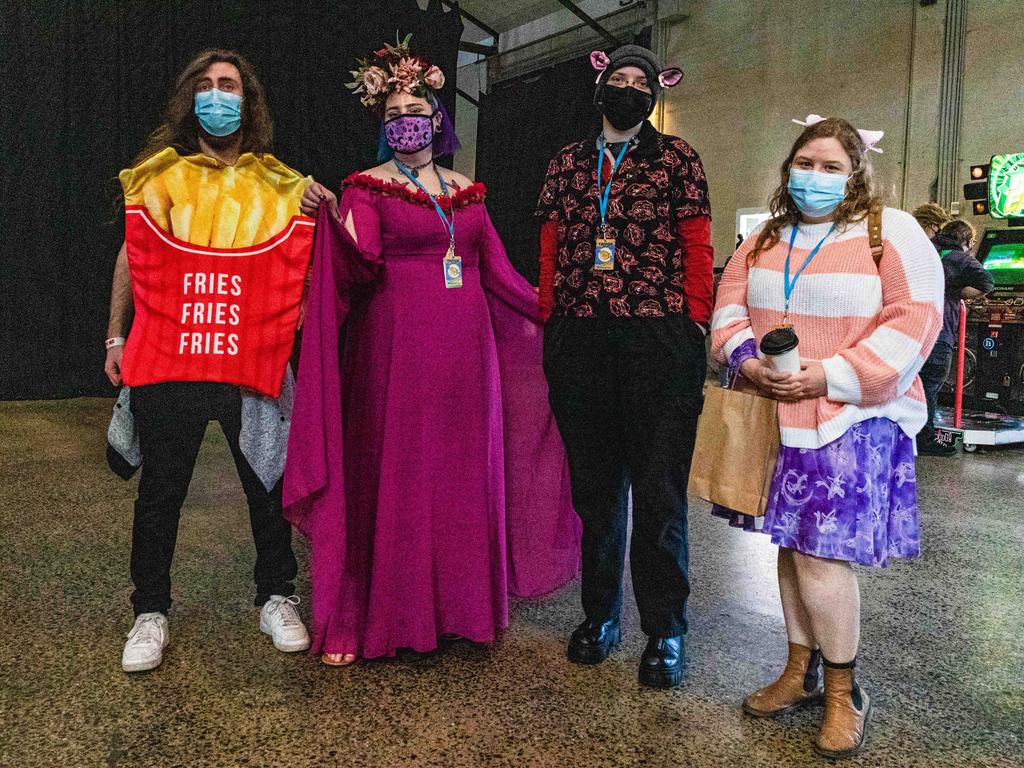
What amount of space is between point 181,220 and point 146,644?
1055 millimetres

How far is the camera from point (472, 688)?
1.78 m

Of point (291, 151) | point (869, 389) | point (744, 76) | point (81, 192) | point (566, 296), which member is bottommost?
point (869, 389)

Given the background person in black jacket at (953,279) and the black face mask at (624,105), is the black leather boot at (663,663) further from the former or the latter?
the background person in black jacket at (953,279)

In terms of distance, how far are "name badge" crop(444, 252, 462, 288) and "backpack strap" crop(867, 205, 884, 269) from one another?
0.96 metres

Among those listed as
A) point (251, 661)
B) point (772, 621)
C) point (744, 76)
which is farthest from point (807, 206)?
point (744, 76)

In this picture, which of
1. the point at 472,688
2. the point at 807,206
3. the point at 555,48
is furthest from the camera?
the point at 555,48

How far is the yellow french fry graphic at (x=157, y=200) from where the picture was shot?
5.77 feet

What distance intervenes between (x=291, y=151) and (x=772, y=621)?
548 centimetres

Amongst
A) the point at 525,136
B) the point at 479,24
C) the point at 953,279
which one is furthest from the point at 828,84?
the point at 479,24

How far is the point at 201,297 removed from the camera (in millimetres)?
1804

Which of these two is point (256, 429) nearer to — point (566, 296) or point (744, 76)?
point (566, 296)

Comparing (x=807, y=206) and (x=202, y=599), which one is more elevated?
(x=807, y=206)

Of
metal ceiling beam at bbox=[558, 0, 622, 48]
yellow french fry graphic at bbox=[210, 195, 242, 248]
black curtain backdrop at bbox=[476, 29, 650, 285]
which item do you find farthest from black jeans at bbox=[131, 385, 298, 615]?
metal ceiling beam at bbox=[558, 0, 622, 48]

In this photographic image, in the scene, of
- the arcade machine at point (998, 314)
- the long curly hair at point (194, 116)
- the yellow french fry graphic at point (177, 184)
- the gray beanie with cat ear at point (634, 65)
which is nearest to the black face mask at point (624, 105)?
the gray beanie with cat ear at point (634, 65)
